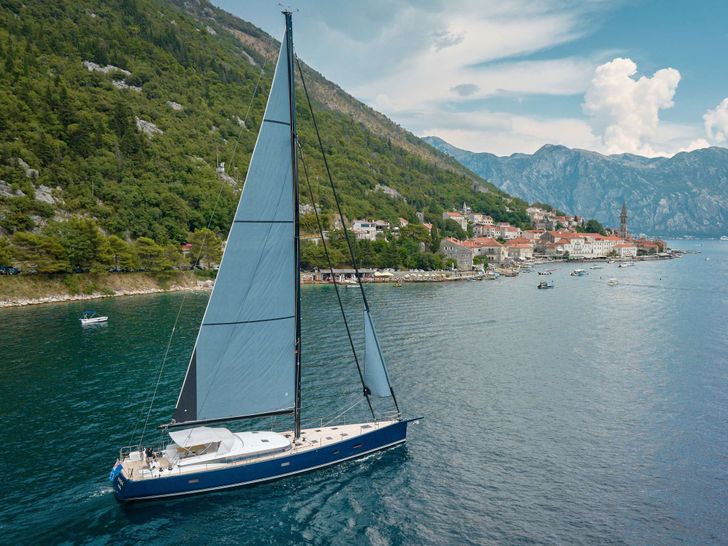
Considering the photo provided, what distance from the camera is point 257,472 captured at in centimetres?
2525

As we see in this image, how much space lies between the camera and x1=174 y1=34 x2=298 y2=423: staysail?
2422cm

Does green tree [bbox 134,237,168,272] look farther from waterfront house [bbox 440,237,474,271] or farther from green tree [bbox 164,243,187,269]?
waterfront house [bbox 440,237,474,271]

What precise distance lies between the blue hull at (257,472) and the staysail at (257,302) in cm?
273

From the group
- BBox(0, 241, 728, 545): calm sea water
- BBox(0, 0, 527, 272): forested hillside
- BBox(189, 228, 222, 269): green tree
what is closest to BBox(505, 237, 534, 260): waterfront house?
BBox(0, 0, 527, 272): forested hillside

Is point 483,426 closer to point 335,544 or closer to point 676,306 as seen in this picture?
point 335,544

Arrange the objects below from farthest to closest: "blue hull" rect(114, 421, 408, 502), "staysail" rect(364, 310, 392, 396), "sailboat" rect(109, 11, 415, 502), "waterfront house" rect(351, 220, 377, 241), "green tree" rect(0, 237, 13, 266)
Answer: "waterfront house" rect(351, 220, 377, 241), "green tree" rect(0, 237, 13, 266), "staysail" rect(364, 310, 392, 396), "sailboat" rect(109, 11, 415, 502), "blue hull" rect(114, 421, 408, 502)

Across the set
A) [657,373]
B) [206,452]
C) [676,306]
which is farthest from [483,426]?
[676,306]

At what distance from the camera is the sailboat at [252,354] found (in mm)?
23938

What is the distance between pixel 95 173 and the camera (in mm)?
112875

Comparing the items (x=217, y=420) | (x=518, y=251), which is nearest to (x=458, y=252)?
(x=518, y=251)

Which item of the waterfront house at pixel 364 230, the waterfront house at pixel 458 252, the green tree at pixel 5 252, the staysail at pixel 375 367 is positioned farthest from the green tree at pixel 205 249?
the staysail at pixel 375 367

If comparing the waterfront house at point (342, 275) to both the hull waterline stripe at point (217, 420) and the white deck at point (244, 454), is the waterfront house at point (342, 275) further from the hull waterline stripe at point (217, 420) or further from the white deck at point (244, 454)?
the hull waterline stripe at point (217, 420)

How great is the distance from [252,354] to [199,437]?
16.3ft

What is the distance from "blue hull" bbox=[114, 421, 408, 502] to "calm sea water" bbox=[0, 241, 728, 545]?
0.58 metres
